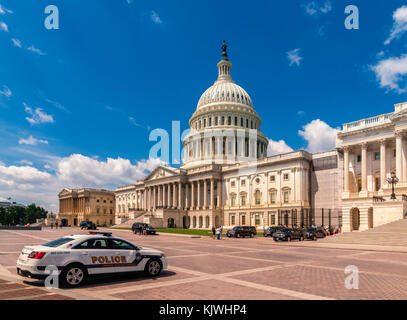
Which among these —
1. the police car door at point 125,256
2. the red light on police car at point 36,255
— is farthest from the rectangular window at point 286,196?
the red light on police car at point 36,255

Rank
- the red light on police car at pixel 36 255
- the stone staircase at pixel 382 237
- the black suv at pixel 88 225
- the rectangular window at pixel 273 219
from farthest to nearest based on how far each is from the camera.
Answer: the black suv at pixel 88 225 → the rectangular window at pixel 273 219 → the stone staircase at pixel 382 237 → the red light on police car at pixel 36 255

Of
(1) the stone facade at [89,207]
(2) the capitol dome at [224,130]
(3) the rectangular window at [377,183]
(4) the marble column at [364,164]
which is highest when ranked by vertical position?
(2) the capitol dome at [224,130]

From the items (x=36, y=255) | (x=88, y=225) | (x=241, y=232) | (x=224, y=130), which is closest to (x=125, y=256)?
(x=36, y=255)

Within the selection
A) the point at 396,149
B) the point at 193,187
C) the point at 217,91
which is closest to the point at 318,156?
the point at 396,149

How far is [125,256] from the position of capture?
12562 mm

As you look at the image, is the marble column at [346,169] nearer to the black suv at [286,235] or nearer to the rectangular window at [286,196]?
the rectangular window at [286,196]

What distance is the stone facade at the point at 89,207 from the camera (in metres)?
131

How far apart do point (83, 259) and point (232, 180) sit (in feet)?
226

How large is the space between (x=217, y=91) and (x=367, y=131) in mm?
60875

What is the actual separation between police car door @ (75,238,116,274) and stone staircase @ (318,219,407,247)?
A: 28.1 meters

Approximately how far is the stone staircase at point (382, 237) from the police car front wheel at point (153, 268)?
25905 mm

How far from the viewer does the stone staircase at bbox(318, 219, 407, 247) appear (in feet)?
103

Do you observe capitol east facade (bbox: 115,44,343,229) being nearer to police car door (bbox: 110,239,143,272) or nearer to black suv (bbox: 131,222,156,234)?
black suv (bbox: 131,222,156,234)

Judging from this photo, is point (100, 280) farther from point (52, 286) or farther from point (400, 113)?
point (400, 113)
